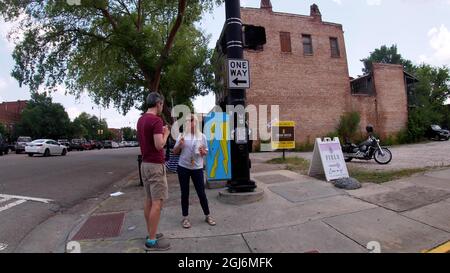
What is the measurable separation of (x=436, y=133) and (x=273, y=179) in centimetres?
2588

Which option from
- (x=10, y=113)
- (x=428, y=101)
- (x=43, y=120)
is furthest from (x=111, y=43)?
(x=10, y=113)

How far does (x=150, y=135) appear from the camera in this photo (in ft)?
12.7

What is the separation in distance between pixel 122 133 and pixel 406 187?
118727 millimetres

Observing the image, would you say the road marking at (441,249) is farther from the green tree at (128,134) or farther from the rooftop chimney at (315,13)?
the green tree at (128,134)

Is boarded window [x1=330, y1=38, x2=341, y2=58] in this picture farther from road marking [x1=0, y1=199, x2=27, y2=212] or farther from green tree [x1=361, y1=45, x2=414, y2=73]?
green tree [x1=361, y1=45, x2=414, y2=73]

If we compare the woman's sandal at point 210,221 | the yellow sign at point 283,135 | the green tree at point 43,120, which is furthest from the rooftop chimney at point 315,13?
the green tree at point 43,120

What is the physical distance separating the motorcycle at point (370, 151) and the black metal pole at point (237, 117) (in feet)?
20.7

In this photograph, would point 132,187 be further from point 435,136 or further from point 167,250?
point 435,136

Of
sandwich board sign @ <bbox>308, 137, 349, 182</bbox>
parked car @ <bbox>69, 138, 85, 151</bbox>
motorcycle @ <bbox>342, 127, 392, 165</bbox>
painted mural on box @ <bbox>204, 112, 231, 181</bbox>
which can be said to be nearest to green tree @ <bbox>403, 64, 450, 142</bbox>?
motorcycle @ <bbox>342, 127, 392, 165</bbox>

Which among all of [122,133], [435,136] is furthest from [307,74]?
[122,133]

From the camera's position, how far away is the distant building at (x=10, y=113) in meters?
54.6

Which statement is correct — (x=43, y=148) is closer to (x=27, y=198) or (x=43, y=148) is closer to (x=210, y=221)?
(x=27, y=198)

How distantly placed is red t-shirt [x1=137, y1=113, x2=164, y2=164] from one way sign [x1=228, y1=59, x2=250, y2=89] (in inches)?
94.5
